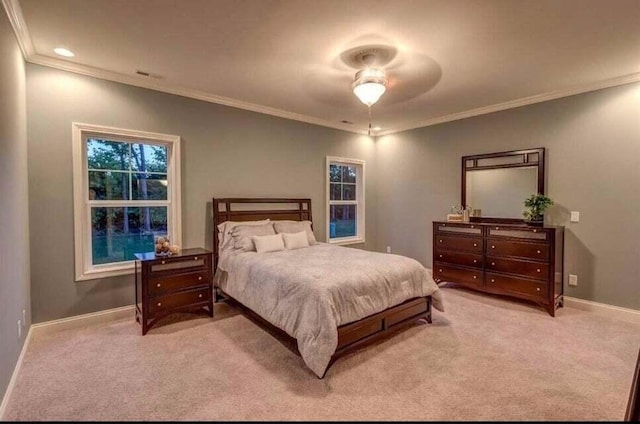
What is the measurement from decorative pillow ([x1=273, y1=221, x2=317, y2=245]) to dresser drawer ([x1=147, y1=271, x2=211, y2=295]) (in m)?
1.17

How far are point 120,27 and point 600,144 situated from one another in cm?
504

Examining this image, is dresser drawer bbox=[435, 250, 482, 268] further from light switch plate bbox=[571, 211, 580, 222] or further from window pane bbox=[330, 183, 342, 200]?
window pane bbox=[330, 183, 342, 200]

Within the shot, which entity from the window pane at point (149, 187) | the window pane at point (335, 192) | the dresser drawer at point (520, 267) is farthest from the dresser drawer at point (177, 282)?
the dresser drawer at point (520, 267)

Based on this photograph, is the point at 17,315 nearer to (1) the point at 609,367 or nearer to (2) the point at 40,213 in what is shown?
(2) the point at 40,213

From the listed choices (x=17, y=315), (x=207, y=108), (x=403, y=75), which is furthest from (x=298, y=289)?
(x=207, y=108)

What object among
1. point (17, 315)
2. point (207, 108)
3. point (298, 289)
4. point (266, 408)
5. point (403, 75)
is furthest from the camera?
point (207, 108)

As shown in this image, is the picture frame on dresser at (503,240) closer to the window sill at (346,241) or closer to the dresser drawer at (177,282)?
the window sill at (346,241)

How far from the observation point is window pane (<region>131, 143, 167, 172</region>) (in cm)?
362

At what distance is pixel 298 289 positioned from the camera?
8.50 ft

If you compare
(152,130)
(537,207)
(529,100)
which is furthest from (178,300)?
(529,100)

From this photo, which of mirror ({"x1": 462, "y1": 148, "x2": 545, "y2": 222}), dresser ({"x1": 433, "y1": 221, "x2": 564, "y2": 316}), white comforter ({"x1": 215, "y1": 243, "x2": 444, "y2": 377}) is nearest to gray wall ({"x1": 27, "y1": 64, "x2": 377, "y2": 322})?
white comforter ({"x1": 215, "y1": 243, "x2": 444, "y2": 377})

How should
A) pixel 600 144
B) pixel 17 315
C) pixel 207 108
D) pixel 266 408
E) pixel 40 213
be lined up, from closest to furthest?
pixel 266 408 < pixel 17 315 < pixel 40 213 < pixel 600 144 < pixel 207 108

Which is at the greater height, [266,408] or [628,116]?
[628,116]

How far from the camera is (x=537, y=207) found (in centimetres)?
385
